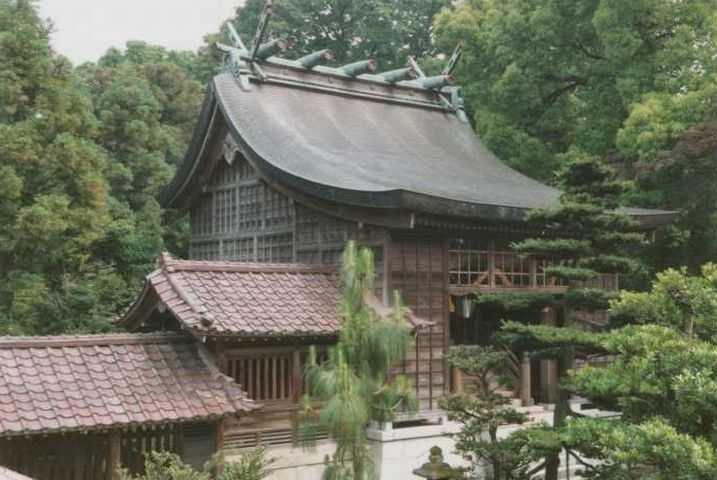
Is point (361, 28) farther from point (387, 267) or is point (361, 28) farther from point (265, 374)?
point (265, 374)

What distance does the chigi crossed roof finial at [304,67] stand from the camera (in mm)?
18312

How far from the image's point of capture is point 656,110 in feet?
63.4

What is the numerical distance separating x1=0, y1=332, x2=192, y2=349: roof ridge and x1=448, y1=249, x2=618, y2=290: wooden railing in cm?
515

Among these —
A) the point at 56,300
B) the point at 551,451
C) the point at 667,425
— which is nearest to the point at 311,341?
the point at 551,451

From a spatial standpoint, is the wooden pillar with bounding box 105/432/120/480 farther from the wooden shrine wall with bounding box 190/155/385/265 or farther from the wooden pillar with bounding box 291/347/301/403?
the wooden shrine wall with bounding box 190/155/385/265

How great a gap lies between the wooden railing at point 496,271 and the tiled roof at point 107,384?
5.11 metres

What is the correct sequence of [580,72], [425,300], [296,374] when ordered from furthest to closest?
[580,72] < [425,300] < [296,374]

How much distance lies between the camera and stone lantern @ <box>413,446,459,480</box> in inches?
441

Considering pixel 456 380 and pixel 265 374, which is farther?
pixel 456 380

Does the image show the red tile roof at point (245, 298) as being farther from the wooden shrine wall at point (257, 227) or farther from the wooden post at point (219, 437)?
the wooden shrine wall at point (257, 227)

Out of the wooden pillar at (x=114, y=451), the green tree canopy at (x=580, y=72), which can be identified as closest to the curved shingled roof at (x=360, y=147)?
the green tree canopy at (x=580, y=72)

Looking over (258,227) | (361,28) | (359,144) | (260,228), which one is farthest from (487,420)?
(361,28)

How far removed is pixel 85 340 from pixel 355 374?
3715 millimetres

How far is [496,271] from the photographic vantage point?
14.6m
